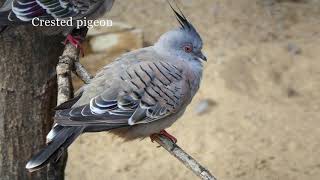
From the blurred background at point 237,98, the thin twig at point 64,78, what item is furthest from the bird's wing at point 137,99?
the blurred background at point 237,98

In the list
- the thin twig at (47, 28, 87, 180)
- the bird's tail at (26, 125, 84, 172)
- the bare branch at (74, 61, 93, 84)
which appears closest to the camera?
the bird's tail at (26, 125, 84, 172)

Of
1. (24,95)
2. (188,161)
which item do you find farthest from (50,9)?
(188,161)

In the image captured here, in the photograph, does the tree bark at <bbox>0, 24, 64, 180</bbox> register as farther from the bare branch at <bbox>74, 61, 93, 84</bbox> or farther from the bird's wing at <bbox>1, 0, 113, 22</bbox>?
the bare branch at <bbox>74, 61, 93, 84</bbox>

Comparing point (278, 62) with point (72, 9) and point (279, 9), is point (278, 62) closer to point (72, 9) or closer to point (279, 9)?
point (279, 9)

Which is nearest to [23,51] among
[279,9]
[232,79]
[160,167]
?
[160,167]

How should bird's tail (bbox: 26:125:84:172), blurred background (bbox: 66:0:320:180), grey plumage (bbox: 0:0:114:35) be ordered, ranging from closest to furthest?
bird's tail (bbox: 26:125:84:172) < grey plumage (bbox: 0:0:114:35) < blurred background (bbox: 66:0:320:180)

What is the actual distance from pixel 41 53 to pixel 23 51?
93 mm

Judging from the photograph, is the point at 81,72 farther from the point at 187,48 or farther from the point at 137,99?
the point at 187,48

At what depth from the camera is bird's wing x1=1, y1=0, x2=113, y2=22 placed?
10.4 ft

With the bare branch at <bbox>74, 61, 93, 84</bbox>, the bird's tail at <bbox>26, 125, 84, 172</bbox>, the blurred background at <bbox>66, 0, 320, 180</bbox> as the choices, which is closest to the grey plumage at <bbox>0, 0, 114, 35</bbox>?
the bare branch at <bbox>74, 61, 93, 84</bbox>

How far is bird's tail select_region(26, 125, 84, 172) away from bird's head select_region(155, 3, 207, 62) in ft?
2.36

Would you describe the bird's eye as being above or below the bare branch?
below

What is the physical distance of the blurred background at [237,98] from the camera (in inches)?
175

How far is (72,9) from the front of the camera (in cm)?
346
